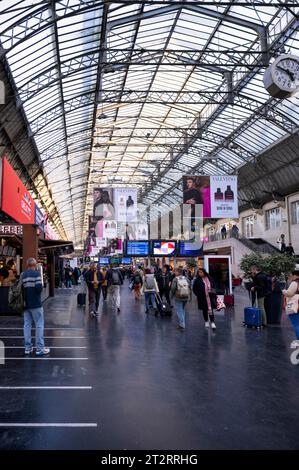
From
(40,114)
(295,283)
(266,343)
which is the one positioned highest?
(40,114)

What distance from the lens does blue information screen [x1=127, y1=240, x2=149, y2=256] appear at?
24734mm

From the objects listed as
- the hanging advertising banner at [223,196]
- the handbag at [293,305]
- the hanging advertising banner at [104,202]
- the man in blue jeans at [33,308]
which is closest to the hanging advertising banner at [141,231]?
the hanging advertising banner at [104,202]

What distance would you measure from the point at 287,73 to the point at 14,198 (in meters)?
9.42

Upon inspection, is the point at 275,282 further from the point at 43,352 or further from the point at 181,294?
the point at 43,352

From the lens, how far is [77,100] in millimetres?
25578

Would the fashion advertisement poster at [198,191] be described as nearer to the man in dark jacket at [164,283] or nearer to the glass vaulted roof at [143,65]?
the glass vaulted roof at [143,65]

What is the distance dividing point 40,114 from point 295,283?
65.9 feet

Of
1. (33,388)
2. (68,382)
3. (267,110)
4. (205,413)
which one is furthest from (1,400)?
(267,110)

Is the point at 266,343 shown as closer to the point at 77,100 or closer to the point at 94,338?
the point at 94,338

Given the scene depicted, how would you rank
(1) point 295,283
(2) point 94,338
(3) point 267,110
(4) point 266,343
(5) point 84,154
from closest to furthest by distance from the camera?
1. (1) point 295,283
2. (4) point 266,343
3. (2) point 94,338
4. (3) point 267,110
5. (5) point 84,154

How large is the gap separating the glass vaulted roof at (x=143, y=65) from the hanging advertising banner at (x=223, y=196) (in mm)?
5487

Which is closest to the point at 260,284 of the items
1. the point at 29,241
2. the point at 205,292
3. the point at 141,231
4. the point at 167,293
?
the point at 205,292

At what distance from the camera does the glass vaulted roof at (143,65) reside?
17.0 m

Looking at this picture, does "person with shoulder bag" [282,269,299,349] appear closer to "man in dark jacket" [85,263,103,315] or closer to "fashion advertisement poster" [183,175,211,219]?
"man in dark jacket" [85,263,103,315]
